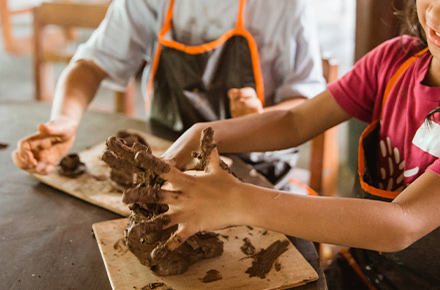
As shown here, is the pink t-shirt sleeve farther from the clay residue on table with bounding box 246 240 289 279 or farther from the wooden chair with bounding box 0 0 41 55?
the wooden chair with bounding box 0 0 41 55

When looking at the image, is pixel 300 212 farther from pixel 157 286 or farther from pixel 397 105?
pixel 397 105

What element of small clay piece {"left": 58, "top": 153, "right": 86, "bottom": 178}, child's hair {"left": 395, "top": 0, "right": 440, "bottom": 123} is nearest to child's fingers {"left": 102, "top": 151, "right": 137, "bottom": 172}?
small clay piece {"left": 58, "top": 153, "right": 86, "bottom": 178}

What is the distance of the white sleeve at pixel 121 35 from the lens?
1.65 m

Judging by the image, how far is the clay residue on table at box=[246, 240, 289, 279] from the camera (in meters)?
0.90

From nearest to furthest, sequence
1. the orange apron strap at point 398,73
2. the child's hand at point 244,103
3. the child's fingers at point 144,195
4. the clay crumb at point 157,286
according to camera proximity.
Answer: the child's fingers at point 144,195, the clay crumb at point 157,286, the orange apron strap at point 398,73, the child's hand at point 244,103

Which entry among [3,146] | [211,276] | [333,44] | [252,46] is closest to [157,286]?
[211,276]

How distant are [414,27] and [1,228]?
3.59ft

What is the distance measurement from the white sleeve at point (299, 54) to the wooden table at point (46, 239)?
1.43ft

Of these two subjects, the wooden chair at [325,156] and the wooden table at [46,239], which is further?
the wooden chair at [325,156]

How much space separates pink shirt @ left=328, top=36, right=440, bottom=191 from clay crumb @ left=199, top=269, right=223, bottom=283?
480 millimetres

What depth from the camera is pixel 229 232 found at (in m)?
1.03

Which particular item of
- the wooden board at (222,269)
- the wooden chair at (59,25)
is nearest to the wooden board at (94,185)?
the wooden board at (222,269)

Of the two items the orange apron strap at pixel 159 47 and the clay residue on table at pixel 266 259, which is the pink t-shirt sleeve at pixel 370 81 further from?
the orange apron strap at pixel 159 47

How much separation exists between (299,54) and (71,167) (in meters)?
0.87
